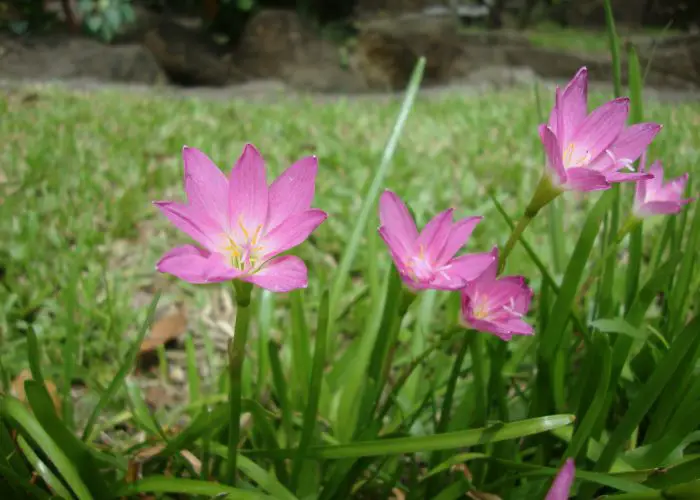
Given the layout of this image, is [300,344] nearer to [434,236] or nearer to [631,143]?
[434,236]

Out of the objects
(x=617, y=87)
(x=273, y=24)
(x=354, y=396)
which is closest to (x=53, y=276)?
(x=354, y=396)

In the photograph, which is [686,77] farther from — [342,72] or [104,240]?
[104,240]

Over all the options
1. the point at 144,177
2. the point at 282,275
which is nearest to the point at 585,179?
the point at 282,275

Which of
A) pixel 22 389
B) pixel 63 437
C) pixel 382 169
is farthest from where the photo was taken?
pixel 22 389

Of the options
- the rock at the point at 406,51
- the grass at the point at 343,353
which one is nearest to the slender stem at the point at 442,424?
the grass at the point at 343,353

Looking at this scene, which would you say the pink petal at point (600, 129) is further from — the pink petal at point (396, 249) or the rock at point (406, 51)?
the rock at point (406, 51)

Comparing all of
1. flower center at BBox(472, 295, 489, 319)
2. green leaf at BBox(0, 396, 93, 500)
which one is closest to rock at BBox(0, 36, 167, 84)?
green leaf at BBox(0, 396, 93, 500)

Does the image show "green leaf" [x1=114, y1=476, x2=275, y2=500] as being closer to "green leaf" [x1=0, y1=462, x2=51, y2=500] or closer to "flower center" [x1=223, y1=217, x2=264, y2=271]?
"green leaf" [x1=0, y1=462, x2=51, y2=500]
